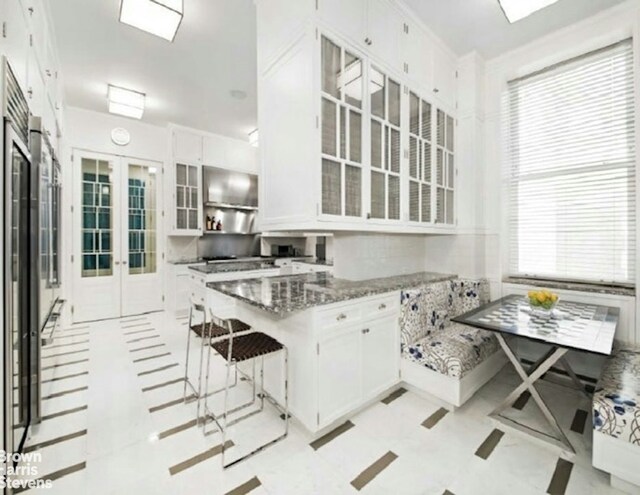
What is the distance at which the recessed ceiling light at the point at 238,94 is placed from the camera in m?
3.99

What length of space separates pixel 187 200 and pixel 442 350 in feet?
15.2

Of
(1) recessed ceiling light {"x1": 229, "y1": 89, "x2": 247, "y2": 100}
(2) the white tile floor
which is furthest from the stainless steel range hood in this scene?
(2) the white tile floor

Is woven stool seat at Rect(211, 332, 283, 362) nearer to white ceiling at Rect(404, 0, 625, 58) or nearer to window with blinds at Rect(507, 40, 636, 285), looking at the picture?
window with blinds at Rect(507, 40, 636, 285)

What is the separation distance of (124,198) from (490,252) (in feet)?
17.9

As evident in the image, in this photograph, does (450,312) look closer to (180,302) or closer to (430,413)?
(430,413)

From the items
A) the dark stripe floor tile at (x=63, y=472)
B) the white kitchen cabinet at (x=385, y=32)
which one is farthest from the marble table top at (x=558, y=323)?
the dark stripe floor tile at (x=63, y=472)

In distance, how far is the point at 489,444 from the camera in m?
1.93

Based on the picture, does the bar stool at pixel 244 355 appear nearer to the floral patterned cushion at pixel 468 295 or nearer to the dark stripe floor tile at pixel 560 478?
the dark stripe floor tile at pixel 560 478

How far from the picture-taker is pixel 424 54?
2.90m

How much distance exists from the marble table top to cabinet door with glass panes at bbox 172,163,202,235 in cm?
452

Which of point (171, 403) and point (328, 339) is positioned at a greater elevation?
point (328, 339)

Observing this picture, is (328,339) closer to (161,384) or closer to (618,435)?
(618,435)

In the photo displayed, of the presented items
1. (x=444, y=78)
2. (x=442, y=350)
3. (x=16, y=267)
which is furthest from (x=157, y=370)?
(x=444, y=78)

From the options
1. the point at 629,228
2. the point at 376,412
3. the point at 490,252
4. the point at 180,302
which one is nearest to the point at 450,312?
the point at 490,252
